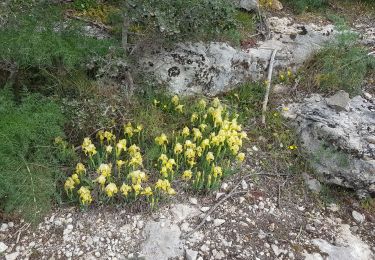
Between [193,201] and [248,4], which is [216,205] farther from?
[248,4]

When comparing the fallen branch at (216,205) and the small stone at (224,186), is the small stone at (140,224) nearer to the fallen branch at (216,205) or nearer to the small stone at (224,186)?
the fallen branch at (216,205)

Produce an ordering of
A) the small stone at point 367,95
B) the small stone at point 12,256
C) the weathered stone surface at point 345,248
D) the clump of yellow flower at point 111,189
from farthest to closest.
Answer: the small stone at point 367,95 < the weathered stone surface at point 345,248 < the clump of yellow flower at point 111,189 < the small stone at point 12,256

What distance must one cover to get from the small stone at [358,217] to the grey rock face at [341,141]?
25cm

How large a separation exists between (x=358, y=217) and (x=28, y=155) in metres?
3.35

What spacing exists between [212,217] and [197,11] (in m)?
2.28

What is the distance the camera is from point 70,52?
456 centimetres

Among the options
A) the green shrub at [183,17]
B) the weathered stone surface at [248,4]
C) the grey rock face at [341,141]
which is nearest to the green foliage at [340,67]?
the grey rock face at [341,141]

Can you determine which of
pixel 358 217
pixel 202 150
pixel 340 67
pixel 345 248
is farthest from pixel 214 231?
pixel 340 67

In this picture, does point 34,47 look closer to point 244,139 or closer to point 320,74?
point 244,139

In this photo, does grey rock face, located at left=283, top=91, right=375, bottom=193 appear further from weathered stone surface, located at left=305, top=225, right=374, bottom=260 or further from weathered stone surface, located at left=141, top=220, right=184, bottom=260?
weathered stone surface, located at left=141, top=220, right=184, bottom=260

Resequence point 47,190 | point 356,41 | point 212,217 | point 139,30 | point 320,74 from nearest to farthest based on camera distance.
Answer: point 47,190, point 212,217, point 139,30, point 320,74, point 356,41

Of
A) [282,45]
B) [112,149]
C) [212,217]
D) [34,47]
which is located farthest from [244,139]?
[34,47]

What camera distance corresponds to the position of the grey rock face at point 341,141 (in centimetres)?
469

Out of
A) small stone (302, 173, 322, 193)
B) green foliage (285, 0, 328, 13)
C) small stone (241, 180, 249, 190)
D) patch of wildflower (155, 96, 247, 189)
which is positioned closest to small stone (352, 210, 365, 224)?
small stone (302, 173, 322, 193)
